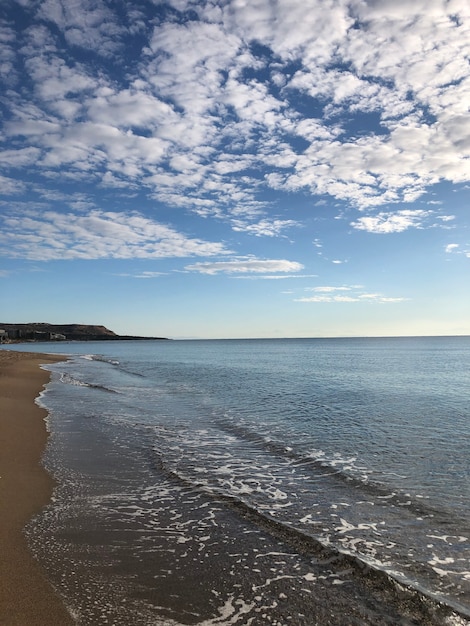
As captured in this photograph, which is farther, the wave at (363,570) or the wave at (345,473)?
the wave at (345,473)

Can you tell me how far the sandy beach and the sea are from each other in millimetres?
231

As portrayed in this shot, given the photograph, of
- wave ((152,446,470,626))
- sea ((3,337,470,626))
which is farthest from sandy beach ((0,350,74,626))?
wave ((152,446,470,626))

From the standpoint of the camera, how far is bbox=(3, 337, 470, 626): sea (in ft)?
18.2

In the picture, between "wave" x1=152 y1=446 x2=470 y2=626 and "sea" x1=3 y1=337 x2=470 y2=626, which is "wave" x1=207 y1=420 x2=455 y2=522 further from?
"wave" x1=152 y1=446 x2=470 y2=626

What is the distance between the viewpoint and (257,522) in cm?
829

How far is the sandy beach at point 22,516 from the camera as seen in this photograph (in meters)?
5.07

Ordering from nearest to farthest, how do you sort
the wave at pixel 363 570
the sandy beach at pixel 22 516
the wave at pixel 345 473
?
1. the sandy beach at pixel 22 516
2. the wave at pixel 363 570
3. the wave at pixel 345 473

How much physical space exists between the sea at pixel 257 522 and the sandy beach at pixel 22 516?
0.23m

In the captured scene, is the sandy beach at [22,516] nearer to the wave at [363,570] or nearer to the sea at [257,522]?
the sea at [257,522]

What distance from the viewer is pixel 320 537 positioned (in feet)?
25.1

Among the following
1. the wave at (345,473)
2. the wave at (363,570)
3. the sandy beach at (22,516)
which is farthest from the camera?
the wave at (345,473)

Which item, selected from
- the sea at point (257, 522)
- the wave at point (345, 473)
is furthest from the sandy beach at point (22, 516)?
the wave at point (345, 473)

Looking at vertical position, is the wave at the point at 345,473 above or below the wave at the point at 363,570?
below

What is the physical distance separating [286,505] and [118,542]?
3.65m
